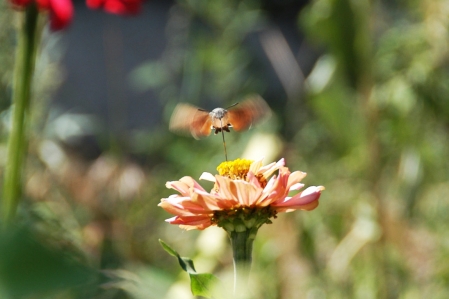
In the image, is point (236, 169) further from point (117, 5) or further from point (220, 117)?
point (117, 5)

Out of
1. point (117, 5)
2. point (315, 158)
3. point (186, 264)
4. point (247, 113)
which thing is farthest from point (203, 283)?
point (315, 158)

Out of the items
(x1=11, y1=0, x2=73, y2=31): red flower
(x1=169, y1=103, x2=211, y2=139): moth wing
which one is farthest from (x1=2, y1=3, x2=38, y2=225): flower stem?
(x1=169, y1=103, x2=211, y2=139): moth wing

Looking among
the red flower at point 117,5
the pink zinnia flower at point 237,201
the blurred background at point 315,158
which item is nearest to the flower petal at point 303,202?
the pink zinnia flower at point 237,201

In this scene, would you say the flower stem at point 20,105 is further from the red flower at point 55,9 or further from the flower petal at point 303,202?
the flower petal at point 303,202

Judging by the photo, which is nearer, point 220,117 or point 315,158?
point 220,117

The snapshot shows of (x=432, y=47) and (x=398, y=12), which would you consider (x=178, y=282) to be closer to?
(x=432, y=47)

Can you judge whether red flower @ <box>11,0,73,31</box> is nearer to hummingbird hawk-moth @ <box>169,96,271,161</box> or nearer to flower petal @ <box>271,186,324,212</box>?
hummingbird hawk-moth @ <box>169,96,271,161</box>
